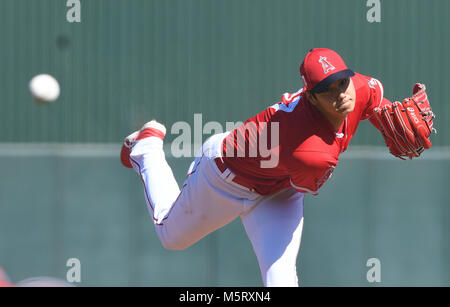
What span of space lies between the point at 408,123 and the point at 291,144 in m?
0.69

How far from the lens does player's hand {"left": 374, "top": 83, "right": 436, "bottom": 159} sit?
3.06 meters

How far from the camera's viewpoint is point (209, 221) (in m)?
3.20

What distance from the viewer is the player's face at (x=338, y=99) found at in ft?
8.59

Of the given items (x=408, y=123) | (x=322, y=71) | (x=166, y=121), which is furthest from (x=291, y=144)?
(x=166, y=121)

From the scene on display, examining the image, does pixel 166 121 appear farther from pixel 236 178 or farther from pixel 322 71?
pixel 322 71

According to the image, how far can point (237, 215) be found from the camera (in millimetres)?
3168

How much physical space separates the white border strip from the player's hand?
2.20 metres

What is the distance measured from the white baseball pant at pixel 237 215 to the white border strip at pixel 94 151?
2.03 meters

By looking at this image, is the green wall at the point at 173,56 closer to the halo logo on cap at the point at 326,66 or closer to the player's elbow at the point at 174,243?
the player's elbow at the point at 174,243

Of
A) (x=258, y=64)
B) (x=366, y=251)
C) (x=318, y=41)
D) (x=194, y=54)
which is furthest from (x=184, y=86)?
(x=366, y=251)

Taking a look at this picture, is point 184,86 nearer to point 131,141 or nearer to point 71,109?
point 71,109

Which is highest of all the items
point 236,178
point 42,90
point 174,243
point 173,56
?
point 173,56

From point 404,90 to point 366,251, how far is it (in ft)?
4.52

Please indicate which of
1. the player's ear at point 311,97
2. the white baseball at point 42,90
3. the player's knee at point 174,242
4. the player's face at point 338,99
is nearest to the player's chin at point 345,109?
the player's face at point 338,99
